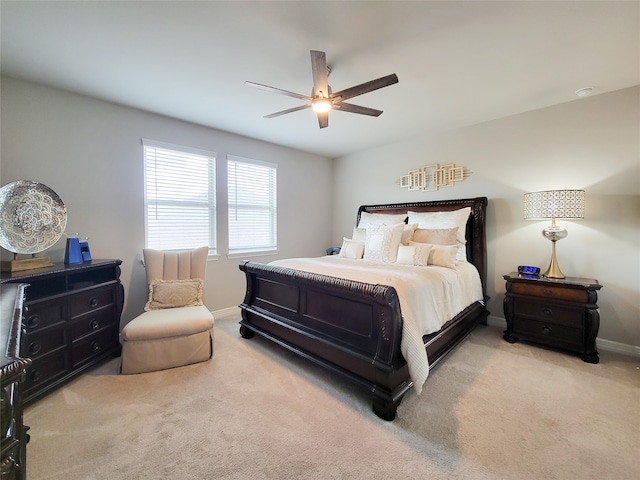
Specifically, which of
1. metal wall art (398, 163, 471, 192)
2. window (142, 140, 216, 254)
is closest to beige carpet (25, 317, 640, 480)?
window (142, 140, 216, 254)

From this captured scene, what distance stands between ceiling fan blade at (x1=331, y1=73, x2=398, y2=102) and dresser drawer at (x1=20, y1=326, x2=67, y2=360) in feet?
9.18

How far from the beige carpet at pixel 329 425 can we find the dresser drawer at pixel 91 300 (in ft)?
1.81

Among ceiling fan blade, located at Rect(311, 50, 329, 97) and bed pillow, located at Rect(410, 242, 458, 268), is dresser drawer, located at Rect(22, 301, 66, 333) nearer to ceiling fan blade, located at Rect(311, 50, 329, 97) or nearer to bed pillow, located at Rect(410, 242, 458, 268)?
ceiling fan blade, located at Rect(311, 50, 329, 97)

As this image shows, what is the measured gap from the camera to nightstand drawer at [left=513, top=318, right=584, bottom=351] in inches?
100

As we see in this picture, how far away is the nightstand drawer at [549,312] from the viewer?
2.54 metres

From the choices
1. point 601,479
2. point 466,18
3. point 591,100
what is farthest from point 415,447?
point 591,100

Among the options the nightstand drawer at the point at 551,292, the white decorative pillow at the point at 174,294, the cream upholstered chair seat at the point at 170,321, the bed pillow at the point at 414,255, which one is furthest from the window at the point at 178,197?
the nightstand drawer at the point at 551,292

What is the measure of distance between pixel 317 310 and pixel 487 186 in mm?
2797

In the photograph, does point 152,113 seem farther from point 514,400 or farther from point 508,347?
point 508,347

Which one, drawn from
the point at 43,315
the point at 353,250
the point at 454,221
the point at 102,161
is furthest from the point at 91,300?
the point at 454,221

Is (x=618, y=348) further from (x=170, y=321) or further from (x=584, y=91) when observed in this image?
(x=170, y=321)

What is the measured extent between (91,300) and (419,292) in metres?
2.80

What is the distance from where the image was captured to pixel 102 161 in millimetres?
2824

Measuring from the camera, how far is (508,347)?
9.14 ft
